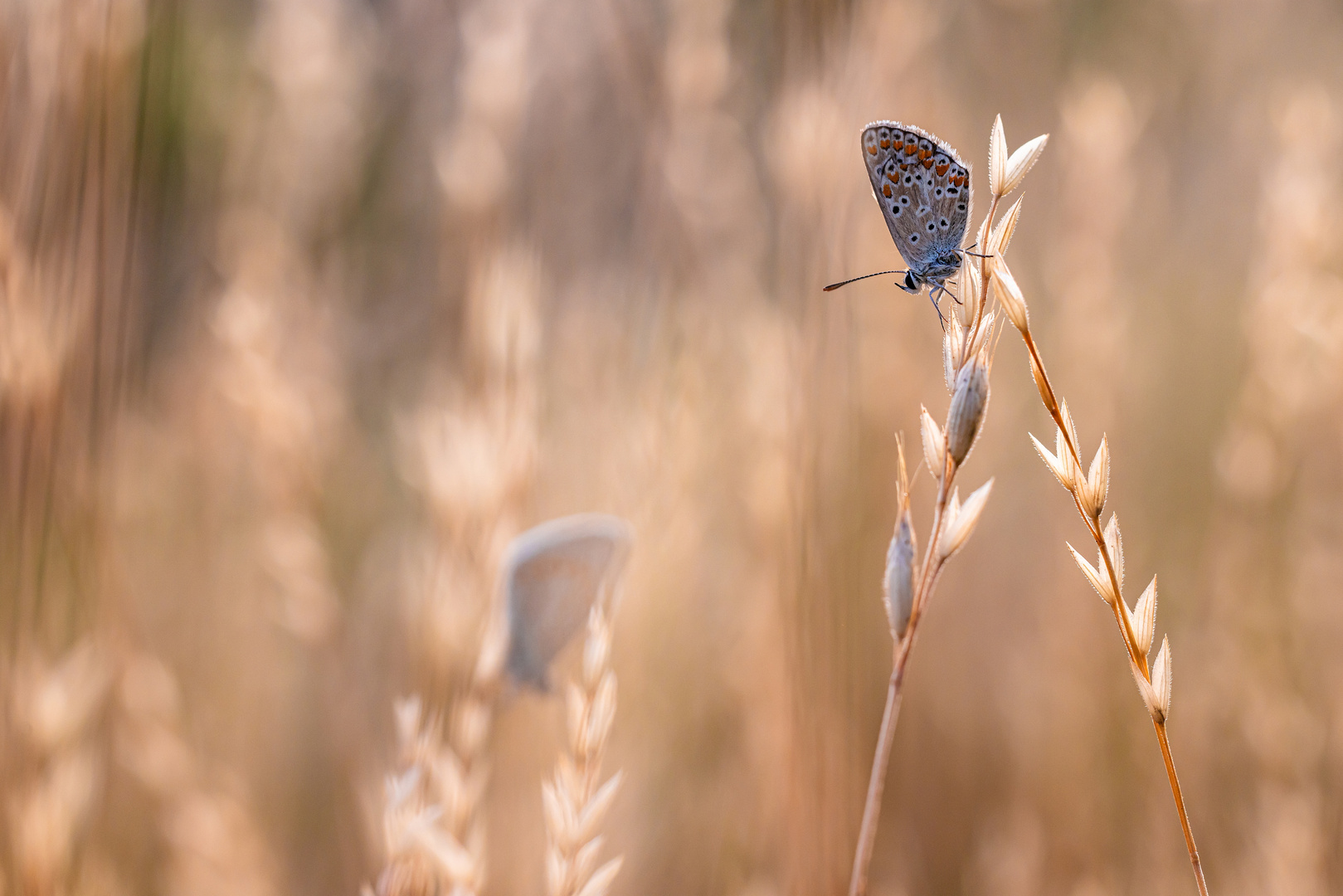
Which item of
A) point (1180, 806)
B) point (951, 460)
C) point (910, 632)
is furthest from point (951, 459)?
point (1180, 806)

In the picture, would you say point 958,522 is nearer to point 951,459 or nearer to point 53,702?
point 951,459

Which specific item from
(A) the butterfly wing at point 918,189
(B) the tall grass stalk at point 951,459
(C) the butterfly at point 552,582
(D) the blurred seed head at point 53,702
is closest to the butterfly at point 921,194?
(A) the butterfly wing at point 918,189

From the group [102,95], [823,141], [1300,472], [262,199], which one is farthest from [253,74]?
[1300,472]

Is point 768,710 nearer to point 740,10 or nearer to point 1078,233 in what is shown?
point 1078,233

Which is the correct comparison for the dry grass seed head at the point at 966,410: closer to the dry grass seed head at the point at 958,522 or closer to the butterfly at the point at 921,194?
the dry grass seed head at the point at 958,522

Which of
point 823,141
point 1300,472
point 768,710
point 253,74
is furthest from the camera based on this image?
point 253,74

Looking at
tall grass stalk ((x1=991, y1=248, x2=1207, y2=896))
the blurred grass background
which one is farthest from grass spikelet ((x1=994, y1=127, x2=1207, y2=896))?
the blurred grass background

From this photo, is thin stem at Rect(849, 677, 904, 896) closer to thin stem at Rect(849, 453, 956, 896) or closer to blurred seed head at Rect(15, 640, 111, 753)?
thin stem at Rect(849, 453, 956, 896)
